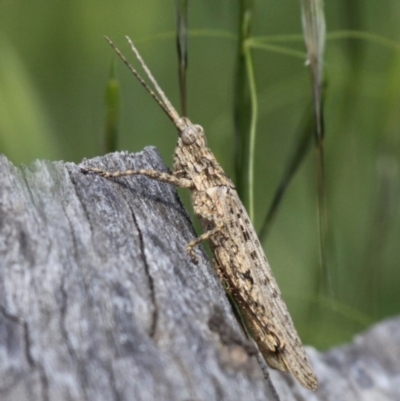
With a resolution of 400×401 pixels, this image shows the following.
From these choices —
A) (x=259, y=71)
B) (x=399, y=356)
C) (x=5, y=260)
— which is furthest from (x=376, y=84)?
(x=5, y=260)

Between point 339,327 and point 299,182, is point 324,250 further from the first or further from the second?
point 299,182

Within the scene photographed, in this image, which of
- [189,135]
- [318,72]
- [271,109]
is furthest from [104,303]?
[271,109]

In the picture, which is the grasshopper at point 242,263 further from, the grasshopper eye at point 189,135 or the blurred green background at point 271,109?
the blurred green background at point 271,109

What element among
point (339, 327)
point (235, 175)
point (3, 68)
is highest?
point (3, 68)

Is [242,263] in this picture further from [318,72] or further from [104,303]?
[104,303]

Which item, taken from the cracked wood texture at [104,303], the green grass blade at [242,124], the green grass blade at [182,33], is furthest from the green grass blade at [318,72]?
the cracked wood texture at [104,303]
